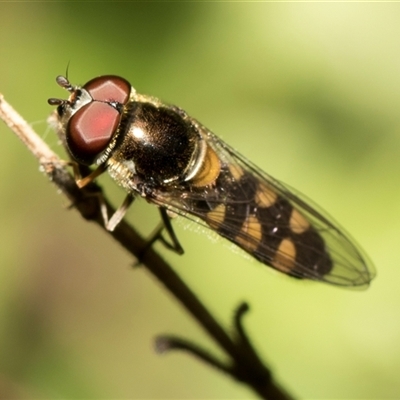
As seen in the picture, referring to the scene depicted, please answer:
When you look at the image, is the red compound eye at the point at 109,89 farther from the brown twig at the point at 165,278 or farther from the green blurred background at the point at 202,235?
the green blurred background at the point at 202,235

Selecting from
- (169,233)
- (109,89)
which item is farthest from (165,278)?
(109,89)

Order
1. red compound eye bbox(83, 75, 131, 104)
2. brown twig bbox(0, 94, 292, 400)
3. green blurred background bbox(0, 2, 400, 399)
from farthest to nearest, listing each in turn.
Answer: green blurred background bbox(0, 2, 400, 399), red compound eye bbox(83, 75, 131, 104), brown twig bbox(0, 94, 292, 400)

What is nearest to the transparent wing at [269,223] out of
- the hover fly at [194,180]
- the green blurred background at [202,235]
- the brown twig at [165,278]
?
the hover fly at [194,180]

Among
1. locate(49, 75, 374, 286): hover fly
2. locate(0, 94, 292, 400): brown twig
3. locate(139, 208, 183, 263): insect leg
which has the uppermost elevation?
locate(49, 75, 374, 286): hover fly

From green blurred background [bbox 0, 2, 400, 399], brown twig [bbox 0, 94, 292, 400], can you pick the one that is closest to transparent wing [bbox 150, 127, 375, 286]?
brown twig [bbox 0, 94, 292, 400]

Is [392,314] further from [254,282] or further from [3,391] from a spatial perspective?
[3,391]

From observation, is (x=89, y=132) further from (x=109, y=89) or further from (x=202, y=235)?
(x=202, y=235)

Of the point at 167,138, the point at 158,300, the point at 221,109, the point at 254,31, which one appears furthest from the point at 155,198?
the point at 254,31

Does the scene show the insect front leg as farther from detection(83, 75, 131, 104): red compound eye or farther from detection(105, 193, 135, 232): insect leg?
detection(83, 75, 131, 104): red compound eye
